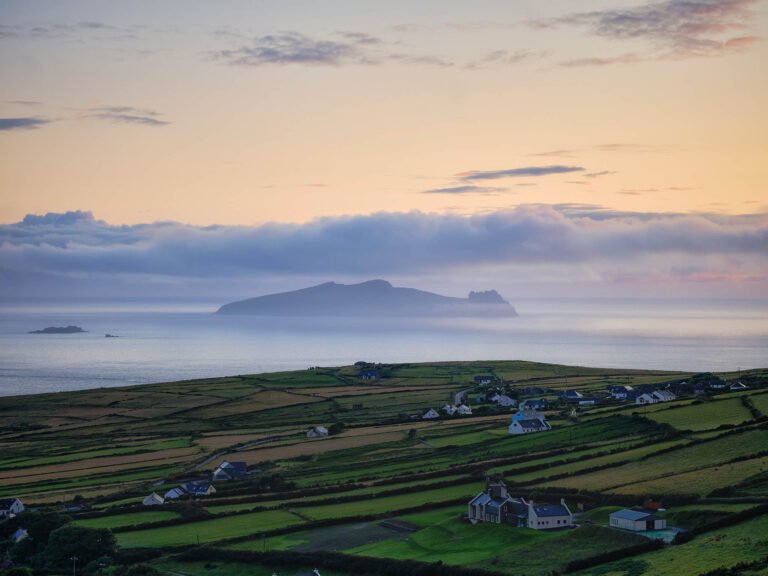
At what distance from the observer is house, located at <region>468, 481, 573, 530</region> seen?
45.9m

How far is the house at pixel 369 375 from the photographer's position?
426 feet

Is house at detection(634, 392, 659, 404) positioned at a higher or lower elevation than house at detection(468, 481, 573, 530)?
higher

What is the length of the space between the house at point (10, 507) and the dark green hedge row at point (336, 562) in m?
15.9

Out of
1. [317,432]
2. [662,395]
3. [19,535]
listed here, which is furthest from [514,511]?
[662,395]

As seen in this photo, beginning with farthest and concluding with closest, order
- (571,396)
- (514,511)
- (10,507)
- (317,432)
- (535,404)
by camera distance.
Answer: (571,396), (535,404), (317,432), (10,507), (514,511)

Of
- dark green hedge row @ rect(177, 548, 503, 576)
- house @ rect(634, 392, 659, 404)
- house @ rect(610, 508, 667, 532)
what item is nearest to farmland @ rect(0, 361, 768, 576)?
dark green hedge row @ rect(177, 548, 503, 576)

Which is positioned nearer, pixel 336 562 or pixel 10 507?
pixel 336 562

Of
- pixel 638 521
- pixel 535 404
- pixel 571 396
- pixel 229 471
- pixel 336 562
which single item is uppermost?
pixel 571 396

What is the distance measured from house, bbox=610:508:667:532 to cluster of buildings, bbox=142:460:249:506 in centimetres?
2776

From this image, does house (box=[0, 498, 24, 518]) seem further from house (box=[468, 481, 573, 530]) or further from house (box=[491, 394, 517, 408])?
house (box=[491, 394, 517, 408])

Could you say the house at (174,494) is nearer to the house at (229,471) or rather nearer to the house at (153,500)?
the house at (153,500)

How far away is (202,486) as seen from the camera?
62.4 m

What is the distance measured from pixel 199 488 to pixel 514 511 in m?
23.2

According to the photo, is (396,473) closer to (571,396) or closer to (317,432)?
(317,432)
